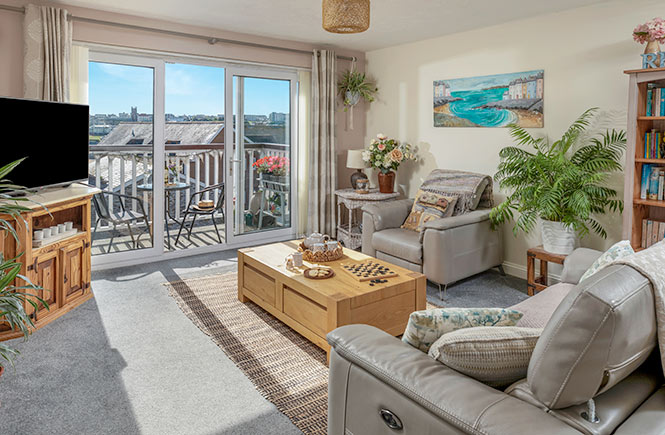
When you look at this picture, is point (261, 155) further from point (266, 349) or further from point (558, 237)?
point (558, 237)

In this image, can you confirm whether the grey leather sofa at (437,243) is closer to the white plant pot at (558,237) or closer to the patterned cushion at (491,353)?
the white plant pot at (558,237)

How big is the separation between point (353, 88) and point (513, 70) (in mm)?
1950

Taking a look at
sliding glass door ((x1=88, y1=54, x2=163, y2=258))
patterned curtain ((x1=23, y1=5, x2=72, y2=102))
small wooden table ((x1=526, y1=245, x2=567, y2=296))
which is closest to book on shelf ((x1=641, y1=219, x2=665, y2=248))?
small wooden table ((x1=526, y1=245, x2=567, y2=296))

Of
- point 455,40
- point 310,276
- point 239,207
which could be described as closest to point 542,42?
point 455,40

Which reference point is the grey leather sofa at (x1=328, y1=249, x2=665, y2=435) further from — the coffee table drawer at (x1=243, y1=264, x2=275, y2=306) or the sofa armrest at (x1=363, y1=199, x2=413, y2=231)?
the sofa armrest at (x1=363, y1=199, x2=413, y2=231)

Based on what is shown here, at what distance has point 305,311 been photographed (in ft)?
9.46

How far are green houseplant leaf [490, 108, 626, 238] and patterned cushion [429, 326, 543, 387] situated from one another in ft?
8.16

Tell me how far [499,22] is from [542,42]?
18.6 inches

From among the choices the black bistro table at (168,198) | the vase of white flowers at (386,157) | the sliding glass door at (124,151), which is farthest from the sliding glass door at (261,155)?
the vase of white flowers at (386,157)

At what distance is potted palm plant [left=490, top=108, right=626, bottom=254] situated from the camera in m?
3.50

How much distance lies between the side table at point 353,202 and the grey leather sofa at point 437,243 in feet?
1.80

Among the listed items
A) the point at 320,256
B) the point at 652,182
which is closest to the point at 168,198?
the point at 320,256

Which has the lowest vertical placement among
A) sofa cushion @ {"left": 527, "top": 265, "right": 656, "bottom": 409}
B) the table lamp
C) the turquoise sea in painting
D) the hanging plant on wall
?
sofa cushion @ {"left": 527, "top": 265, "right": 656, "bottom": 409}

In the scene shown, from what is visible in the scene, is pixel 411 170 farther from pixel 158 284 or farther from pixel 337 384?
pixel 337 384
